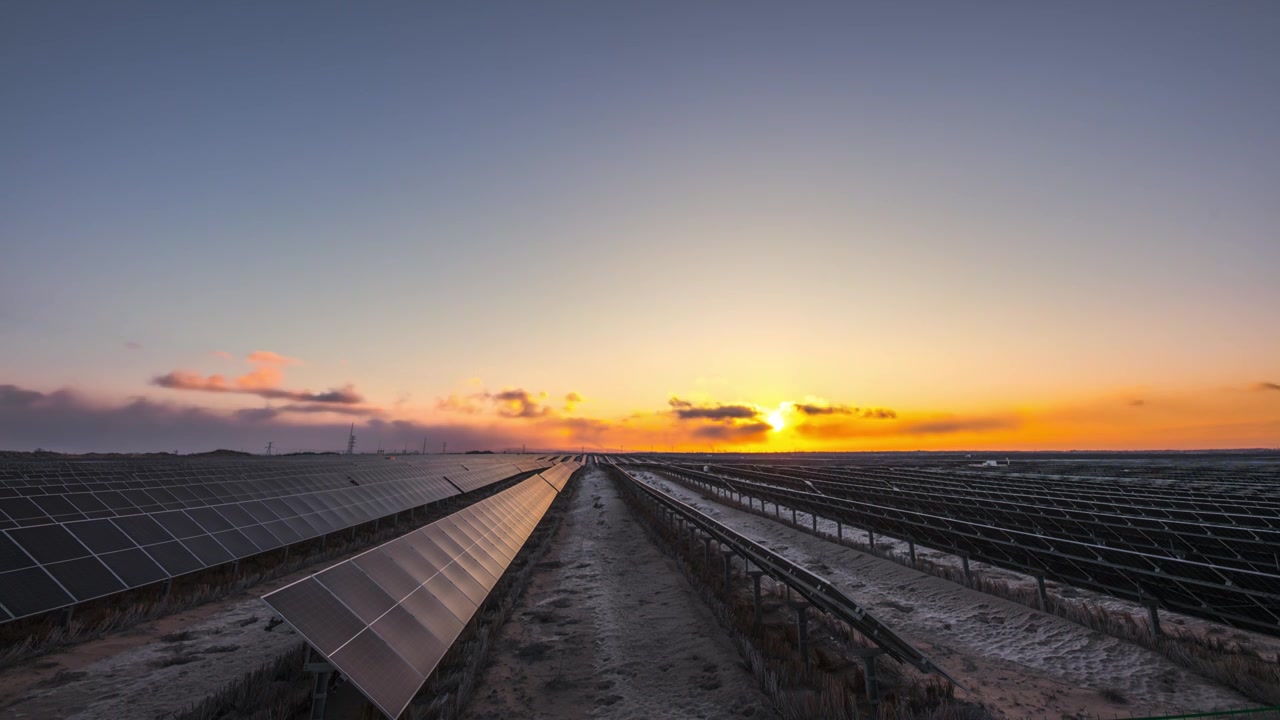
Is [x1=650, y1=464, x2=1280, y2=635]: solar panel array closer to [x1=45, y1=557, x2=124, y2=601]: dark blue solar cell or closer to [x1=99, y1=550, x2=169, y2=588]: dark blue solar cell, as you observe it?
[x1=99, y1=550, x2=169, y2=588]: dark blue solar cell

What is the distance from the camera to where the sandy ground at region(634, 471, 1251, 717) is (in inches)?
343

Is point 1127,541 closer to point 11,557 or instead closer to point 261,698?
point 261,698

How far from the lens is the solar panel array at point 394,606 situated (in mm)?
7035

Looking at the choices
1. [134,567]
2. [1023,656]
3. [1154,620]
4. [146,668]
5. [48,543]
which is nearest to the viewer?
[146,668]

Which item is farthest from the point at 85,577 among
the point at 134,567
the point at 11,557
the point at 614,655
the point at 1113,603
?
the point at 1113,603

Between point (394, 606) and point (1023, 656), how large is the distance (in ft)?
42.3

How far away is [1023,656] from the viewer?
10773 millimetres

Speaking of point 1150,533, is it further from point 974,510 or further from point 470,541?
point 470,541

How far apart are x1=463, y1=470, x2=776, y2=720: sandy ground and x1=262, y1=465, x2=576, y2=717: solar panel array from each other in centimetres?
130

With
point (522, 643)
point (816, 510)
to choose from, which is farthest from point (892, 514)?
point (522, 643)

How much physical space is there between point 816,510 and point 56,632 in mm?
27679

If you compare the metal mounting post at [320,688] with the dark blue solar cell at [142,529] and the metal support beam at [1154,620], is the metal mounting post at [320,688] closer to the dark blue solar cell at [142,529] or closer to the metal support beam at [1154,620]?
the dark blue solar cell at [142,529]

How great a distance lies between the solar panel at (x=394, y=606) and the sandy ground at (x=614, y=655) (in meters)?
1.32

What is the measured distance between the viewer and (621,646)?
1146cm
